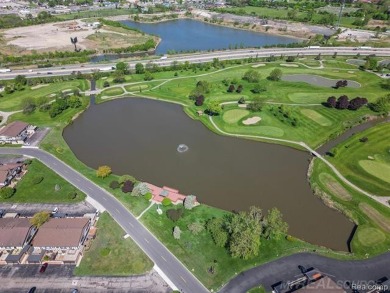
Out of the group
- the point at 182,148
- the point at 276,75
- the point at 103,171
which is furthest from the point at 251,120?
the point at 103,171

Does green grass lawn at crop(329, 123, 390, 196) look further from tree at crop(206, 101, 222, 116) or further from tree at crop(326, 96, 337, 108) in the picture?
tree at crop(206, 101, 222, 116)

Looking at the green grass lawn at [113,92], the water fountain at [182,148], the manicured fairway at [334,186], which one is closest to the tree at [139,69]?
the green grass lawn at [113,92]

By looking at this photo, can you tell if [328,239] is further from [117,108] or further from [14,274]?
[117,108]

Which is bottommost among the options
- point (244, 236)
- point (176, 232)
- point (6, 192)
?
point (6, 192)

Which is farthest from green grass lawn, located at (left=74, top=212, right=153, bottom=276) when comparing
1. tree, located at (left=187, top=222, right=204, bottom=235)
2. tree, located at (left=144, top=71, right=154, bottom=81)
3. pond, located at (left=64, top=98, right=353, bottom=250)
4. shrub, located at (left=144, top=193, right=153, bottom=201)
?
tree, located at (left=144, top=71, right=154, bottom=81)

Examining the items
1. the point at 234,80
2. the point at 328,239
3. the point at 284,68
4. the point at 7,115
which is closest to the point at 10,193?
the point at 7,115

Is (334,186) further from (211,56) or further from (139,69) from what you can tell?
(211,56)
